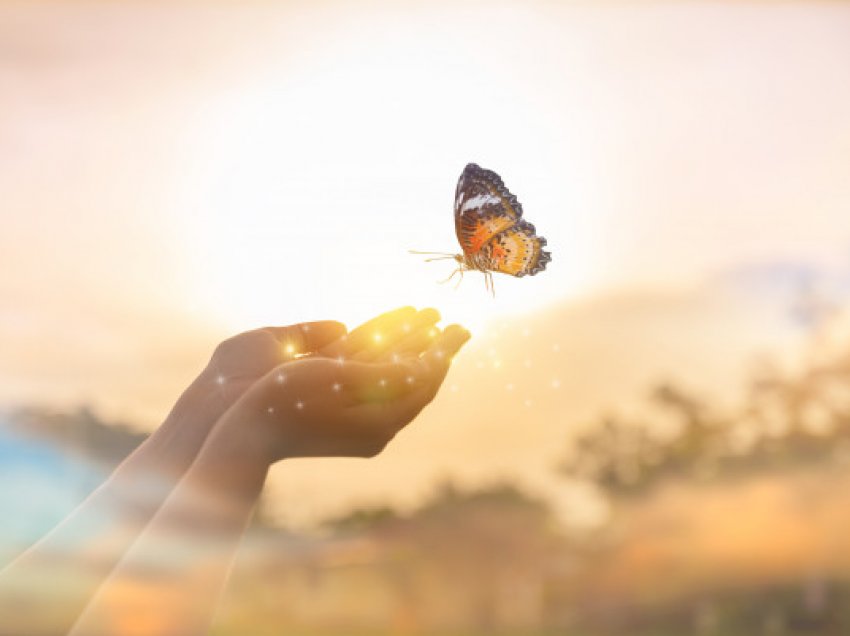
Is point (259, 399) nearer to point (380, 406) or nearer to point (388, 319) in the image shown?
point (380, 406)

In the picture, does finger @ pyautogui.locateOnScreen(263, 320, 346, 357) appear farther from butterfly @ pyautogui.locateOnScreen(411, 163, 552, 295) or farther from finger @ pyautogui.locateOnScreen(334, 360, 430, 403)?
butterfly @ pyautogui.locateOnScreen(411, 163, 552, 295)

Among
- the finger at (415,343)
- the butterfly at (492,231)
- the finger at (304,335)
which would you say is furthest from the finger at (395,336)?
the butterfly at (492,231)

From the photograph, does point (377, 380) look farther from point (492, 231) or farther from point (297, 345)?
point (492, 231)

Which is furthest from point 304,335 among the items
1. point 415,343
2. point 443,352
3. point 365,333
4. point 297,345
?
point 443,352

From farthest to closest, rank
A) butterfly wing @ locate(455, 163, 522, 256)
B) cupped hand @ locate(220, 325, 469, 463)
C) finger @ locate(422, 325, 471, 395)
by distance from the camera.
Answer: butterfly wing @ locate(455, 163, 522, 256) → finger @ locate(422, 325, 471, 395) → cupped hand @ locate(220, 325, 469, 463)

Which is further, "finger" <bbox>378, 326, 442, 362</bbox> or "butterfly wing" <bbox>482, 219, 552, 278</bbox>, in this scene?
"butterfly wing" <bbox>482, 219, 552, 278</bbox>

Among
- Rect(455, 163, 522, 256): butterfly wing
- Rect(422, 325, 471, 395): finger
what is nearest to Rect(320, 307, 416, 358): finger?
Rect(422, 325, 471, 395): finger

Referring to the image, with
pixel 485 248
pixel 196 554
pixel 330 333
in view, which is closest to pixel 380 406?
pixel 330 333
